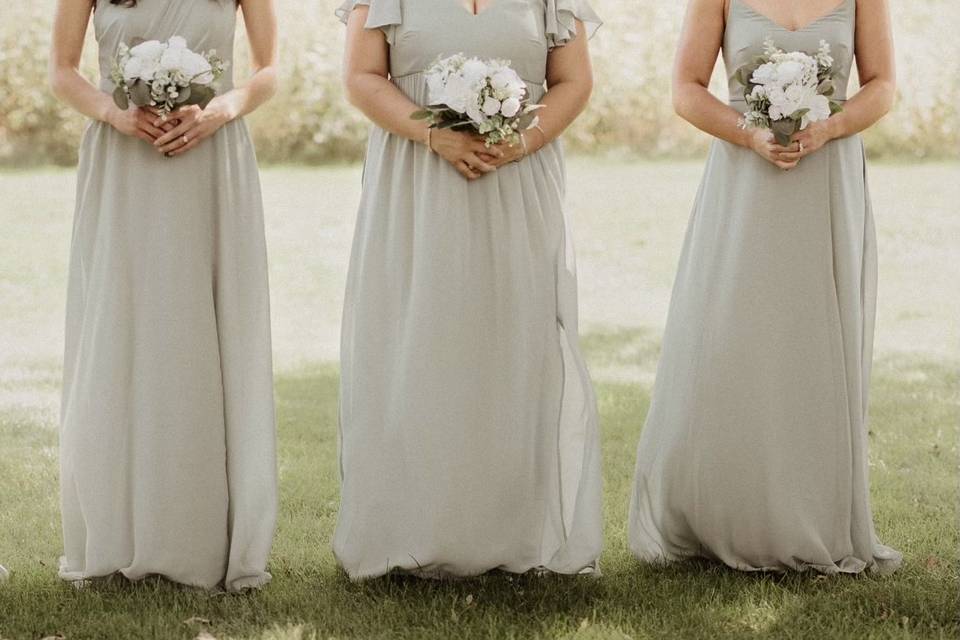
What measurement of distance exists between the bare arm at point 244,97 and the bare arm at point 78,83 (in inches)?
3.2

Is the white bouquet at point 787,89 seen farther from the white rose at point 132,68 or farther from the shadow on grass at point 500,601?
the white rose at point 132,68

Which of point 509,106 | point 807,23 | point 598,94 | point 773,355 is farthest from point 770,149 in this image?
point 598,94

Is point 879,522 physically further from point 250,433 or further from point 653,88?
point 653,88

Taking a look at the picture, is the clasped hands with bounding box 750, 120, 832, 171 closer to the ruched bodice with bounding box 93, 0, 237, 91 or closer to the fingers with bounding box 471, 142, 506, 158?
the fingers with bounding box 471, 142, 506, 158

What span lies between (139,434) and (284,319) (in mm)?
6922

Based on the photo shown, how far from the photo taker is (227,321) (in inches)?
203

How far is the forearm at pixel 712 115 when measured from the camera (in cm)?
519

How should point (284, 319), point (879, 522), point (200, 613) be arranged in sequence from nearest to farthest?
point (200, 613)
point (879, 522)
point (284, 319)

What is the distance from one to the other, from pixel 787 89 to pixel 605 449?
346cm

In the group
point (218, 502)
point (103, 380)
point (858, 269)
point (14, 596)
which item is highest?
point (858, 269)

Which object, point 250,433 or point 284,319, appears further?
point 284,319

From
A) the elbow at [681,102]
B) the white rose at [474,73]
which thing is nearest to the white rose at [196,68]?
the white rose at [474,73]

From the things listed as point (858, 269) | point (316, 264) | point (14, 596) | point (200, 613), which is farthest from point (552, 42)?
point (316, 264)

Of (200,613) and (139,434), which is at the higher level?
(139,434)
